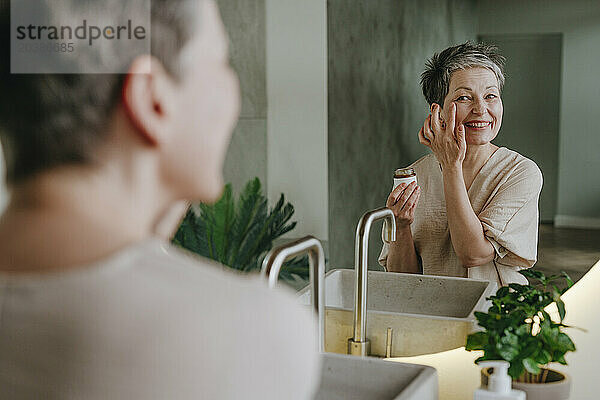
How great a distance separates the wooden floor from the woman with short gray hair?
6.16ft

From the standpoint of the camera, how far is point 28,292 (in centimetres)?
25

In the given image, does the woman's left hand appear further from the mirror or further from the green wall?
Answer: the green wall

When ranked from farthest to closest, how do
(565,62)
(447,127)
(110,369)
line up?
(565,62) < (447,127) < (110,369)

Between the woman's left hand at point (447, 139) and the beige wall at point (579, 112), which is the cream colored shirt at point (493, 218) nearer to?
the woman's left hand at point (447, 139)

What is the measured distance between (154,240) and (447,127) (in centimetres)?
132

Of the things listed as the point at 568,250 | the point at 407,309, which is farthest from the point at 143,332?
the point at 568,250

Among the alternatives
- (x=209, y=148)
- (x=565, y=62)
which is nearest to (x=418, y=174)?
(x=209, y=148)

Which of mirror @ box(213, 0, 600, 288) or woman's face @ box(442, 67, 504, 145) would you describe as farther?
mirror @ box(213, 0, 600, 288)

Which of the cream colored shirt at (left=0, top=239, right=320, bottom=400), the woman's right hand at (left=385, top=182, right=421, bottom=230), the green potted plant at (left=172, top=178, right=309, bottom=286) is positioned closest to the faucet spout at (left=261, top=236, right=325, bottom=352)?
the cream colored shirt at (left=0, top=239, right=320, bottom=400)

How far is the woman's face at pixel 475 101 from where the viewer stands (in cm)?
151

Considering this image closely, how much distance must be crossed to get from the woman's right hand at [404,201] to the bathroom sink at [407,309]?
0.52 feet

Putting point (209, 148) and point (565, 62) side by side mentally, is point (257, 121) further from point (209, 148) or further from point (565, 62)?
Answer: point (565, 62)

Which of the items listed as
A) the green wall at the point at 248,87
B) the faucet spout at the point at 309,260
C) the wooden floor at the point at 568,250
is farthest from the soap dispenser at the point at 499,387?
the wooden floor at the point at 568,250

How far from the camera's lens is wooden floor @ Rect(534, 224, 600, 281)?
11.7 ft
